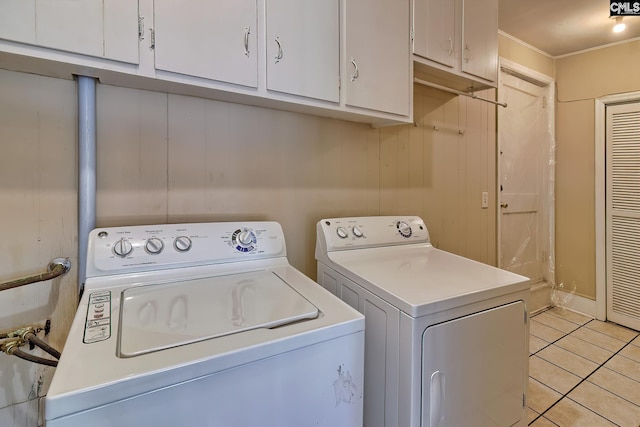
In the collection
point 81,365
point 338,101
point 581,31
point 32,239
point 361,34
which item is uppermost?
point 581,31

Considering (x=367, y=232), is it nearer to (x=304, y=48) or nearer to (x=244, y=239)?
(x=244, y=239)

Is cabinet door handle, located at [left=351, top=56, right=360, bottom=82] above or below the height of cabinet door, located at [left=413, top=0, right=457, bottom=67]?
below

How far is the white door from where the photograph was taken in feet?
8.93

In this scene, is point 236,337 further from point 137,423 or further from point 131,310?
point 131,310

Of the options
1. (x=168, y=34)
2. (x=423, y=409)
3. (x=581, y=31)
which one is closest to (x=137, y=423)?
(x=423, y=409)

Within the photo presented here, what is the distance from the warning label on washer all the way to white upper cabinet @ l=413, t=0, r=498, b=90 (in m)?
1.72

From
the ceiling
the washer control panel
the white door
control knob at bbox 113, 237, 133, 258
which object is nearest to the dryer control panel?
the washer control panel

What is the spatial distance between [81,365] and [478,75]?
225cm

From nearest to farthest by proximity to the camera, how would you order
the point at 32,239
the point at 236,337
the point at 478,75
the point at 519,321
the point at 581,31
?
the point at 236,337 → the point at 32,239 → the point at 519,321 → the point at 478,75 → the point at 581,31

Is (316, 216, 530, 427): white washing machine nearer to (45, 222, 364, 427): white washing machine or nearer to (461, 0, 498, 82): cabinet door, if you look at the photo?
(45, 222, 364, 427): white washing machine

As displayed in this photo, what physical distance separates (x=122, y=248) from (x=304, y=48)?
1047mm

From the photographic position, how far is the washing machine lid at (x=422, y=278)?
1.01m

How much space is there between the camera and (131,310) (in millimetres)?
863

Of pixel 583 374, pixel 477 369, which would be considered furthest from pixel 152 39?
pixel 583 374
